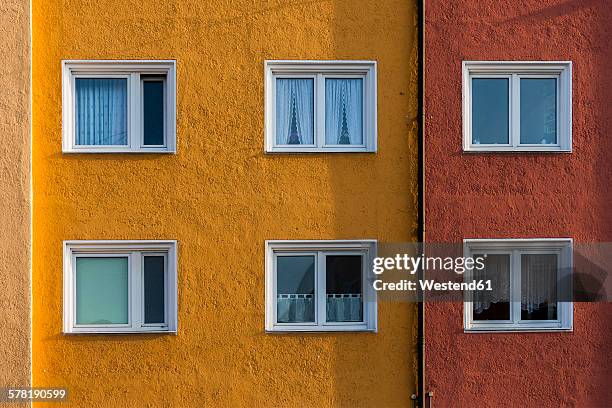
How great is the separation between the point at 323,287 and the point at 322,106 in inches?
89.8

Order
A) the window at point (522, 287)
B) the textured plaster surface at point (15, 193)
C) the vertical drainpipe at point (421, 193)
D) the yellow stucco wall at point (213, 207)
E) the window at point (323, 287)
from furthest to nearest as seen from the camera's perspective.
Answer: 1. the window at point (522, 287)
2. the window at point (323, 287)
3. the vertical drainpipe at point (421, 193)
4. the yellow stucco wall at point (213, 207)
5. the textured plaster surface at point (15, 193)

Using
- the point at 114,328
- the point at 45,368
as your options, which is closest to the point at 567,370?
the point at 114,328

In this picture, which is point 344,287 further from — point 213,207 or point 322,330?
point 213,207

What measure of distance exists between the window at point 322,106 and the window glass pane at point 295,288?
142 centimetres

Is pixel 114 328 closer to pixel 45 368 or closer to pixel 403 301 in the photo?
pixel 45 368

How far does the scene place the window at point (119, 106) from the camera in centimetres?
833

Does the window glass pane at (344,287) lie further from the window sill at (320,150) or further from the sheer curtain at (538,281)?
the sheer curtain at (538,281)

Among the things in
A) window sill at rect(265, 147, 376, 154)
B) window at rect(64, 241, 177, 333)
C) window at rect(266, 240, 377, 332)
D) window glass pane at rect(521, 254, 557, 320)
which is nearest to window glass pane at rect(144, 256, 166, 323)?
window at rect(64, 241, 177, 333)

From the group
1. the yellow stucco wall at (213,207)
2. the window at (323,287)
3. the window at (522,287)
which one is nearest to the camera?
the yellow stucco wall at (213,207)

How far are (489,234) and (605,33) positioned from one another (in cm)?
292

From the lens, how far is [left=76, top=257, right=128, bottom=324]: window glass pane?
8406mm

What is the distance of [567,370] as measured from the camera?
8445 millimetres

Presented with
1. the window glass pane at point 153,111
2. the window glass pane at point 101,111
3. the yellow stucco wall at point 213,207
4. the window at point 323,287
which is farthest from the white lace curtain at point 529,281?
the window glass pane at point 101,111

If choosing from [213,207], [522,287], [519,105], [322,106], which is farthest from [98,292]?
[519,105]
